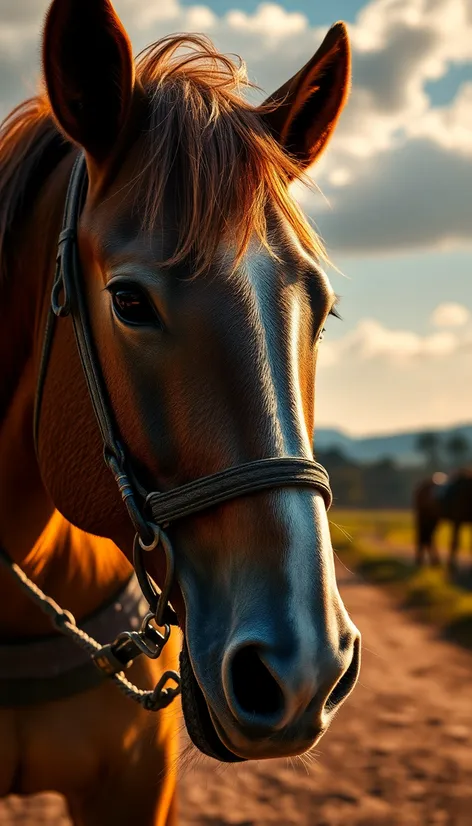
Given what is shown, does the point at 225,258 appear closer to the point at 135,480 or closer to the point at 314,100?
the point at 135,480

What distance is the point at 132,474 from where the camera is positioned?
1991 mm

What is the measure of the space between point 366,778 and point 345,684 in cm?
517

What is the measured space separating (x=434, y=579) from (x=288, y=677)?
1603cm

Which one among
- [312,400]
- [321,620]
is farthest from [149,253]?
[321,620]

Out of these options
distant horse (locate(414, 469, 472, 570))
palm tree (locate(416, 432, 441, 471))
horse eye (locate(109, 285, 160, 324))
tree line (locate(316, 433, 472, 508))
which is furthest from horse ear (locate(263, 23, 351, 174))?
palm tree (locate(416, 432, 441, 471))

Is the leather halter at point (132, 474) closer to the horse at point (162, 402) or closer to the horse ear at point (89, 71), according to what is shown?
the horse at point (162, 402)

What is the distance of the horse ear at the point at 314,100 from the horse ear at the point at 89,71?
18.9 inches

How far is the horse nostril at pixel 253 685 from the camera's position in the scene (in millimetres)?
1667

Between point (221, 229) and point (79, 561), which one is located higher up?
point (221, 229)

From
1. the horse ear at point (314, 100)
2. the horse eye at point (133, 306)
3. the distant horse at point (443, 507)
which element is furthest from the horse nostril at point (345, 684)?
the distant horse at point (443, 507)

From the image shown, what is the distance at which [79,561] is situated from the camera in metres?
2.85

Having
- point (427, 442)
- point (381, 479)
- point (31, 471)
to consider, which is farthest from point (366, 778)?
point (427, 442)

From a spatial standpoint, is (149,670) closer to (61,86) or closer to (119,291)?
(119,291)

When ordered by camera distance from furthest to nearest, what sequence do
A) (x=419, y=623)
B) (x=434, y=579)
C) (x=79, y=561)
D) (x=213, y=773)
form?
(x=434, y=579)
(x=419, y=623)
(x=213, y=773)
(x=79, y=561)
